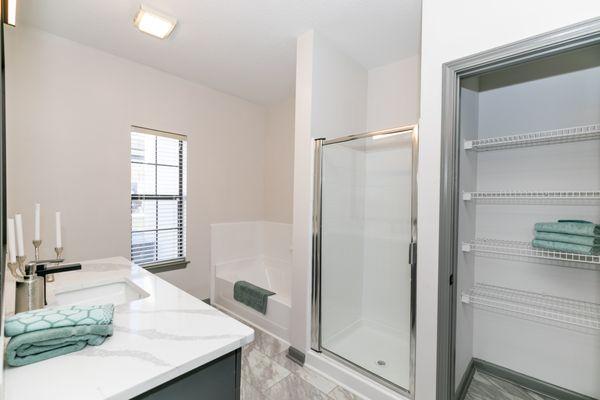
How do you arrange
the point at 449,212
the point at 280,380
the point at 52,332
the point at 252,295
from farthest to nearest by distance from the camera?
the point at 252,295 < the point at 280,380 < the point at 449,212 < the point at 52,332

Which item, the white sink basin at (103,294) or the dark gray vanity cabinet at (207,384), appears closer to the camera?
the dark gray vanity cabinet at (207,384)

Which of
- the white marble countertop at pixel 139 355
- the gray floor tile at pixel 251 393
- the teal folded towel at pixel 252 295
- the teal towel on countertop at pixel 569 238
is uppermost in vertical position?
the teal towel on countertop at pixel 569 238

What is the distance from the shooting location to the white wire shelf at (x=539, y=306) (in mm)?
1636

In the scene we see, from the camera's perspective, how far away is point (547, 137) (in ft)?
5.34

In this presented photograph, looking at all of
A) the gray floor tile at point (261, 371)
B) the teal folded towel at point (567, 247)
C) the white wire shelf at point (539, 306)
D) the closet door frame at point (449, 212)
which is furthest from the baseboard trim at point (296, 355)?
the teal folded towel at point (567, 247)

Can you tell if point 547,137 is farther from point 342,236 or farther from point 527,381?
point 527,381

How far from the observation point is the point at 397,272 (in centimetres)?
245

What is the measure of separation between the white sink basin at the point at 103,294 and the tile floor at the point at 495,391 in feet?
7.15

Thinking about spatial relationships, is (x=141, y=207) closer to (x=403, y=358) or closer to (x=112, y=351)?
(x=112, y=351)

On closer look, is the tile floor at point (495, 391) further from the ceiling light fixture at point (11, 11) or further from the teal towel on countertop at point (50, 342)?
the ceiling light fixture at point (11, 11)

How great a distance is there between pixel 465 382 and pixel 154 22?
326cm

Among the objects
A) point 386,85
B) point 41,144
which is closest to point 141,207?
point 41,144

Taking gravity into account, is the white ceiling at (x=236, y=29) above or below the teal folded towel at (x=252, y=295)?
above

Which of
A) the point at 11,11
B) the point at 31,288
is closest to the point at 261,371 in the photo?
the point at 31,288
